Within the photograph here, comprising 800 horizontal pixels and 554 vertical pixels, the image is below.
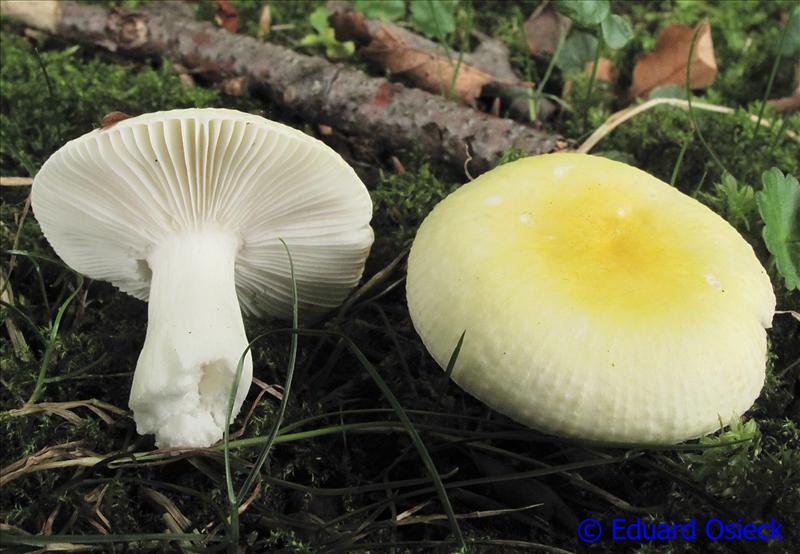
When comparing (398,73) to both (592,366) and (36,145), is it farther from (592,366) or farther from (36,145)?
(592,366)

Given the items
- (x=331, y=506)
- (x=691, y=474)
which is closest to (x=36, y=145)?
(x=331, y=506)

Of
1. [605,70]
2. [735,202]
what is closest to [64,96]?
[605,70]

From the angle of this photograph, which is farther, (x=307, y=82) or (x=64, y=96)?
(x=307, y=82)

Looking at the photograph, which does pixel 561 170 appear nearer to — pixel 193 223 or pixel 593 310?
pixel 593 310

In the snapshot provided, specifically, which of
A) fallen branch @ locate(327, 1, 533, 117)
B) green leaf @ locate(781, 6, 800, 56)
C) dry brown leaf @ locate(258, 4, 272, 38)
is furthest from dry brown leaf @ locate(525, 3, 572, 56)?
dry brown leaf @ locate(258, 4, 272, 38)

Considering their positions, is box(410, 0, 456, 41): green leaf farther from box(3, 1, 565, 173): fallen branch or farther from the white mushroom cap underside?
the white mushroom cap underside

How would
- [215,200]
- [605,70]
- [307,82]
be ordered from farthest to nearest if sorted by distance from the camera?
1. [605,70]
2. [307,82]
3. [215,200]

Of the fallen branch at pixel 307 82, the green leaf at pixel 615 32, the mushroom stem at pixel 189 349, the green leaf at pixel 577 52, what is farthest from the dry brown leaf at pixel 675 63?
the mushroom stem at pixel 189 349

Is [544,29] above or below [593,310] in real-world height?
above
